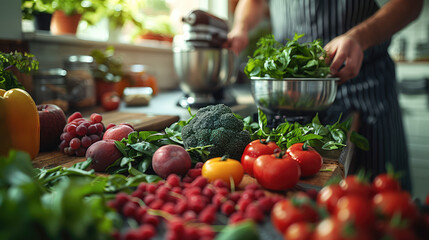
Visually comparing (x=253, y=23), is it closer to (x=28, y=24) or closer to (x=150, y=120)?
(x=150, y=120)

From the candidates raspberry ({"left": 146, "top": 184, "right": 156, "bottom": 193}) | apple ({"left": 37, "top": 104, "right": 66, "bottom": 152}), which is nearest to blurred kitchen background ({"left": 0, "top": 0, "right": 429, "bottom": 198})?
apple ({"left": 37, "top": 104, "right": 66, "bottom": 152})

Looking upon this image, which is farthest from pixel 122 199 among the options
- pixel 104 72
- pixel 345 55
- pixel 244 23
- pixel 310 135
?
pixel 244 23

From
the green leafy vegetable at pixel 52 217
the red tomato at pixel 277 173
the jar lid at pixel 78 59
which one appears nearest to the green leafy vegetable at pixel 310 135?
the red tomato at pixel 277 173

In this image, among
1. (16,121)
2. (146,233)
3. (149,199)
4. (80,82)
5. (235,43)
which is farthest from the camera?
(235,43)

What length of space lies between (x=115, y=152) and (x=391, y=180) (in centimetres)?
57

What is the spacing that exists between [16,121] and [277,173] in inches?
23.7

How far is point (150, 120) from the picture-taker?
3.99 ft

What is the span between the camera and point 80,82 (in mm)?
1457

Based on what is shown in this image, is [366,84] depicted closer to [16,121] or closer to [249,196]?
[249,196]

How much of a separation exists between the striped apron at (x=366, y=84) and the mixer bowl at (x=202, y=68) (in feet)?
1.43

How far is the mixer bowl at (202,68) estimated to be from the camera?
1.46m

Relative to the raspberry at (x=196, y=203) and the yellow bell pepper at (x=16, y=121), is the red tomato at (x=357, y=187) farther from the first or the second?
the yellow bell pepper at (x=16, y=121)

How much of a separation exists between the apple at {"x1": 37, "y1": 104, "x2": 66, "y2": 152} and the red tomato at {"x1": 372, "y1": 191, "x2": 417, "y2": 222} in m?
0.85

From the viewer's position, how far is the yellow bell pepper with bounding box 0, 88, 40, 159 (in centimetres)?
75
